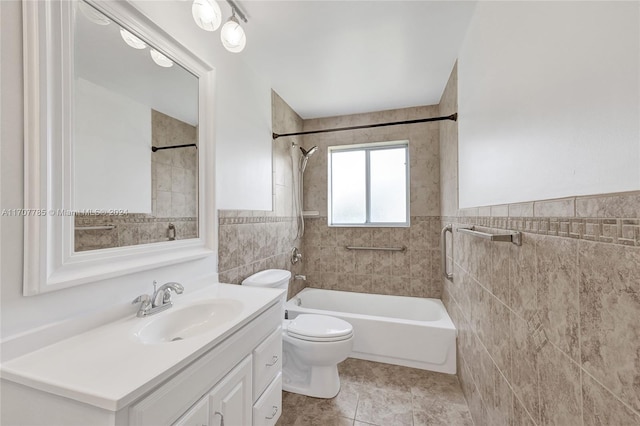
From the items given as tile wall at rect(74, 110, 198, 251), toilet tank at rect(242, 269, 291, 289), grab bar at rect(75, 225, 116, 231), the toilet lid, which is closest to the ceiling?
tile wall at rect(74, 110, 198, 251)

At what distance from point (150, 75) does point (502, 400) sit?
7.35 ft

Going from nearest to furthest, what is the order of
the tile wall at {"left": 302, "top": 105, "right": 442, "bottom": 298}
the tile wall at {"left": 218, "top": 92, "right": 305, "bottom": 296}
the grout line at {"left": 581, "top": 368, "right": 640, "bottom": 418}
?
the grout line at {"left": 581, "top": 368, "right": 640, "bottom": 418} < the tile wall at {"left": 218, "top": 92, "right": 305, "bottom": 296} < the tile wall at {"left": 302, "top": 105, "right": 442, "bottom": 298}

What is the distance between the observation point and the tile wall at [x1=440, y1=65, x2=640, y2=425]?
1.74 feet

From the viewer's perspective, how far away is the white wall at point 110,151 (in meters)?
0.91

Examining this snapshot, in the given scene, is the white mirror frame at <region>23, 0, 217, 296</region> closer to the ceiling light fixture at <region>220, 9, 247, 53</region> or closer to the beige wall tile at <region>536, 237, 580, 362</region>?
the ceiling light fixture at <region>220, 9, 247, 53</region>

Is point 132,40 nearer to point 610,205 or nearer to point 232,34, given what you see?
point 232,34

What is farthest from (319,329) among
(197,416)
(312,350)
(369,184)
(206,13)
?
(206,13)

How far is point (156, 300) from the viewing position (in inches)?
42.8

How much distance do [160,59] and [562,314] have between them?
1931mm

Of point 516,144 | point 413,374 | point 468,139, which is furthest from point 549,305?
point 413,374

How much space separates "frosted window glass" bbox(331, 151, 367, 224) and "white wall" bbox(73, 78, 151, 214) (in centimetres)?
218

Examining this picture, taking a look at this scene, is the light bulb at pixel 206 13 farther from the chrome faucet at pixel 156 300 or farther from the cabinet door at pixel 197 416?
the cabinet door at pixel 197 416

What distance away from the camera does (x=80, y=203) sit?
0.91 meters

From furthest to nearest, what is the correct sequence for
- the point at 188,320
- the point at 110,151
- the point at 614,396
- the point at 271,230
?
the point at 271,230
the point at 188,320
the point at 110,151
the point at 614,396
